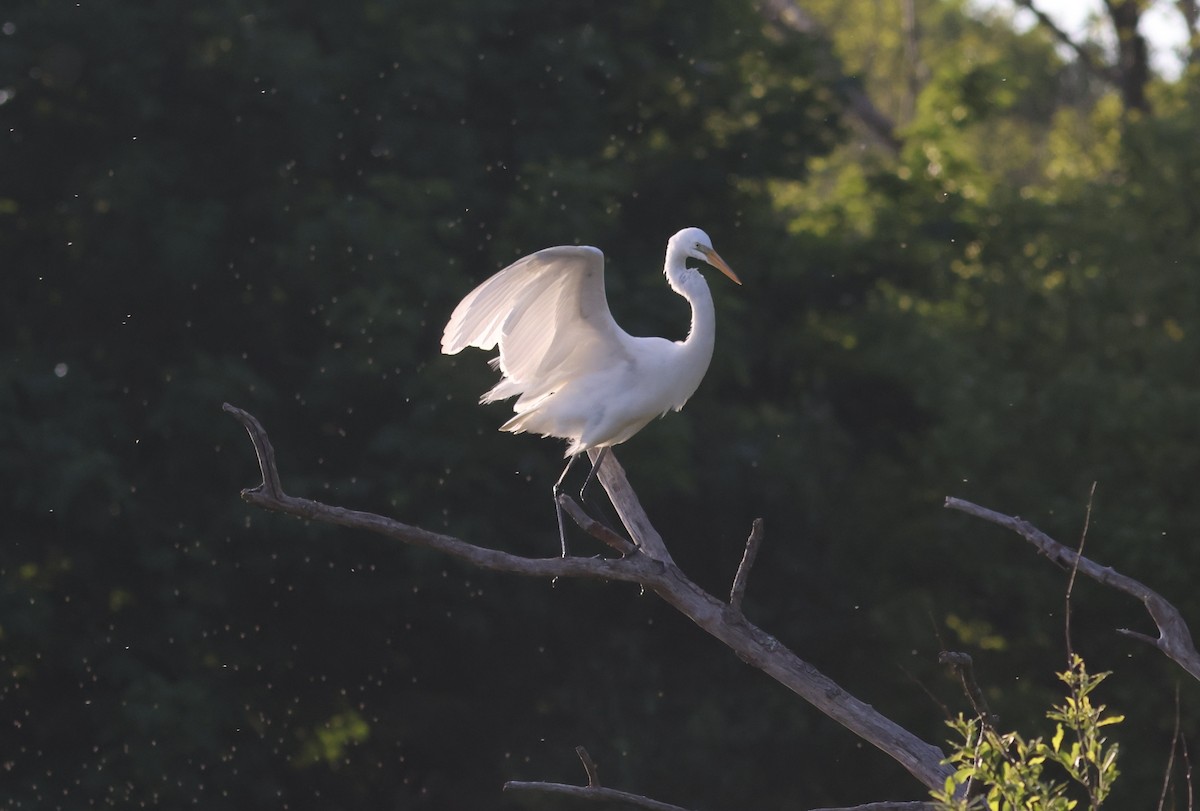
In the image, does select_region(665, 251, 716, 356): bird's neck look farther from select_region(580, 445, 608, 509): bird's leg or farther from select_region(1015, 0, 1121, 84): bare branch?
select_region(1015, 0, 1121, 84): bare branch

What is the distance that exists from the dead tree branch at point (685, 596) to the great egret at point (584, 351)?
4.13ft

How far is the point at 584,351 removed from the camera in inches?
228

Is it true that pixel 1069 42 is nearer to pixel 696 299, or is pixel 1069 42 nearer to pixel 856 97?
pixel 856 97

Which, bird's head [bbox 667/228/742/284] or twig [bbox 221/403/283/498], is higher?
twig [bbox 221/403/283/498]

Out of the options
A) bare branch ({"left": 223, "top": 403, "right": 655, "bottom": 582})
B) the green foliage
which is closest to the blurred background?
bare branch ({"left": 223, "top": 403, "right": 655, "bottom": 582})

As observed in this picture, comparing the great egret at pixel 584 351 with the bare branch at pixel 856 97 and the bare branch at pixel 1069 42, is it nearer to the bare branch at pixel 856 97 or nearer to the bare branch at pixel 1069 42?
the bare branch at pixel 856 97

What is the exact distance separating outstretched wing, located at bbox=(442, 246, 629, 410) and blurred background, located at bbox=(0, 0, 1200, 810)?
3290 millimetres

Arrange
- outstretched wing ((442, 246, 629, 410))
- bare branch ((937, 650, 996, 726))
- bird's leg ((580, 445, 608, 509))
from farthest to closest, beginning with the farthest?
1. bird's leg ((580, 445, 608, 509))
2. outstretched wing ((442, 246, 629, 410))
3. bare branch ((937, 650, 996, 726))

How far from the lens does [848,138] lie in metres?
12.2

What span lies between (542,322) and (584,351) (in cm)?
19

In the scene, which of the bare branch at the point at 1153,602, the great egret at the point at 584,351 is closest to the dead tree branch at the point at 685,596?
the bare branch at the point at 1153,602

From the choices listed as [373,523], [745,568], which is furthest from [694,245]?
[373,523]

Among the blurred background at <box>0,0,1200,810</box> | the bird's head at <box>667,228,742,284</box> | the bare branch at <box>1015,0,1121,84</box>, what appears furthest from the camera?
the bare branch at <box>1015,0,1121,84</box>

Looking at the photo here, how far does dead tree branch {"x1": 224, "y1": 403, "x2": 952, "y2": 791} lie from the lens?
12.6 ft
